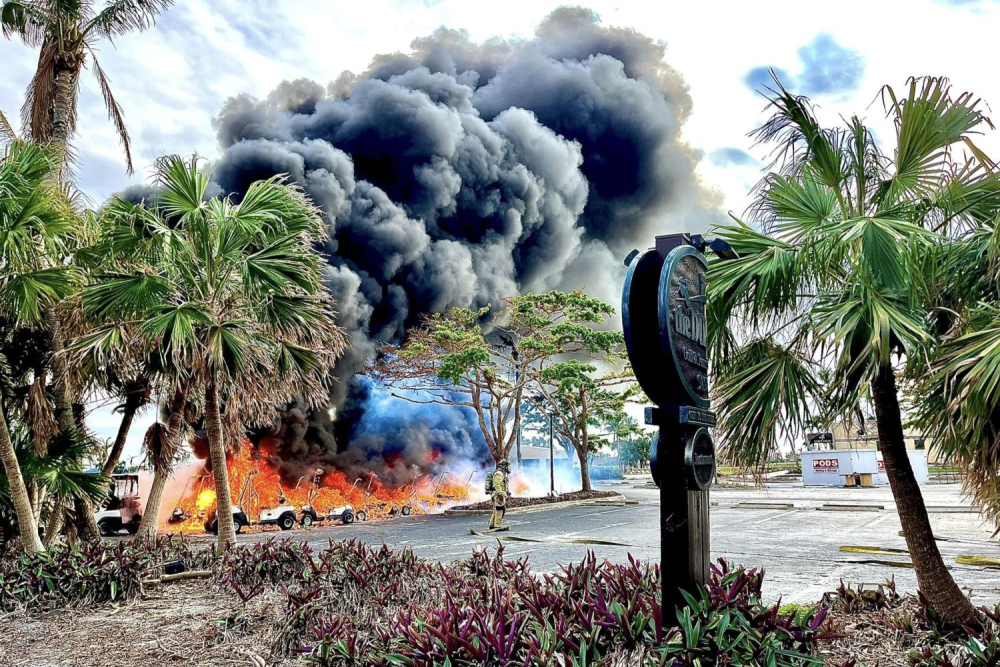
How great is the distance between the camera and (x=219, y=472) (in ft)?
28.2

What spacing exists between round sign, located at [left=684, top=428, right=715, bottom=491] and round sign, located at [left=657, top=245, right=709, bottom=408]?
0.72ft

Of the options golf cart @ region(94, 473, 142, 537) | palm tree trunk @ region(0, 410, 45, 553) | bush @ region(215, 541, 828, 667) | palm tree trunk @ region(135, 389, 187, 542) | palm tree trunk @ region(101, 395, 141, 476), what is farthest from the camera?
golf cart @ region(94, 473, 142, 537)

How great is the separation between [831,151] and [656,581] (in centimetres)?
350

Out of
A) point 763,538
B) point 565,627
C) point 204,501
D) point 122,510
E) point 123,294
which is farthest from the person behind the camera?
point 204,501

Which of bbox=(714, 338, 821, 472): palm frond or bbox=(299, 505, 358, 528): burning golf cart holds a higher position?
bbox=(714, 338, 821, 472): palm frond

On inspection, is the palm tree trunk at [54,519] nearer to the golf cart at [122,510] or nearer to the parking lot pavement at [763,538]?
the parking lot pavement at [763,538]

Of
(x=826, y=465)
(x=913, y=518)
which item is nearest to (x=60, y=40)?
(x=913, y=518)

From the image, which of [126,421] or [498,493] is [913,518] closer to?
[498,493]

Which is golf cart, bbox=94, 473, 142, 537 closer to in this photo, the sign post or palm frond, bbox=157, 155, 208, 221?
palm frond, bbox=157, 155, 208, 221

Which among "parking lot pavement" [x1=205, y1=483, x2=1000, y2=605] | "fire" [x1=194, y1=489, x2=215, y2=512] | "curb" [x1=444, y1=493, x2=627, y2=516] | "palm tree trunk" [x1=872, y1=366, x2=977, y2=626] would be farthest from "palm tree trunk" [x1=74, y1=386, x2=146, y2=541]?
"curb" [x1=444, y1=493, x2=627, y2=516]

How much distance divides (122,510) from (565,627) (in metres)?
18.4

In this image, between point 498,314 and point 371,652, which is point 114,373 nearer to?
point 371,652

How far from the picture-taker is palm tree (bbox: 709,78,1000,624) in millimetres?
4676

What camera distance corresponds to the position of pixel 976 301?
4.93m
